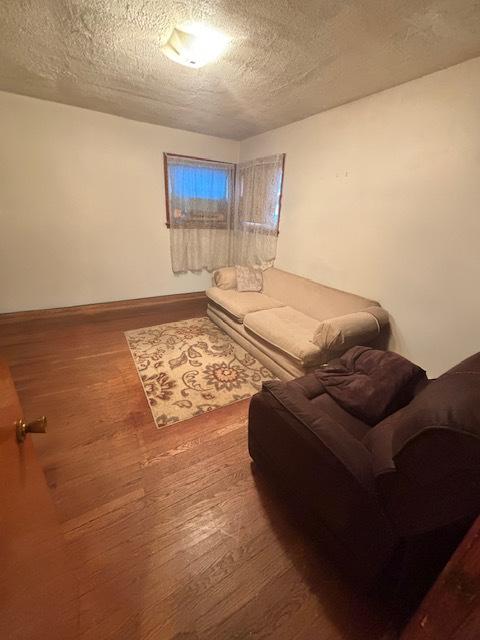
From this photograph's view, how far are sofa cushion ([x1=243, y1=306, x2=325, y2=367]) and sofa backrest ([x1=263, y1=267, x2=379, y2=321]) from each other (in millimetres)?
115

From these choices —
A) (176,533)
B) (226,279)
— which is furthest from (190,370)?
(226,279)

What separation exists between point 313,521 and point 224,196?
4064 mm

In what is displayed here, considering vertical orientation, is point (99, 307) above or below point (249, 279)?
below

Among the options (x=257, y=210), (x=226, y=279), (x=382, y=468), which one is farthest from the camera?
(x=257, y=210)

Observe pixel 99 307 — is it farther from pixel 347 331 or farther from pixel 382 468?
pixel 382 468

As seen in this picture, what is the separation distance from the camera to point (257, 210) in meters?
3.69

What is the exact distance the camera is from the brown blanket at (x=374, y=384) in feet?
4.50

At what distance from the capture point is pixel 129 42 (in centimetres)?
164

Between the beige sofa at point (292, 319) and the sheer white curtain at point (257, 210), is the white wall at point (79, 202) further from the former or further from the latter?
the beige sofa at point (292, 319)

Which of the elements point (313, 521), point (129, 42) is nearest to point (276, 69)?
point (129, 42)

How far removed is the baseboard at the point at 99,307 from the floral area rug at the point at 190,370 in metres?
0.68

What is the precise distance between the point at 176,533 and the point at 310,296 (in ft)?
7.68

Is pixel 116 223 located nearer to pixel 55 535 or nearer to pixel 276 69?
pixel 276 69

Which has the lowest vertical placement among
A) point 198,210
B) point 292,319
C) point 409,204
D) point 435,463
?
point 292,319
